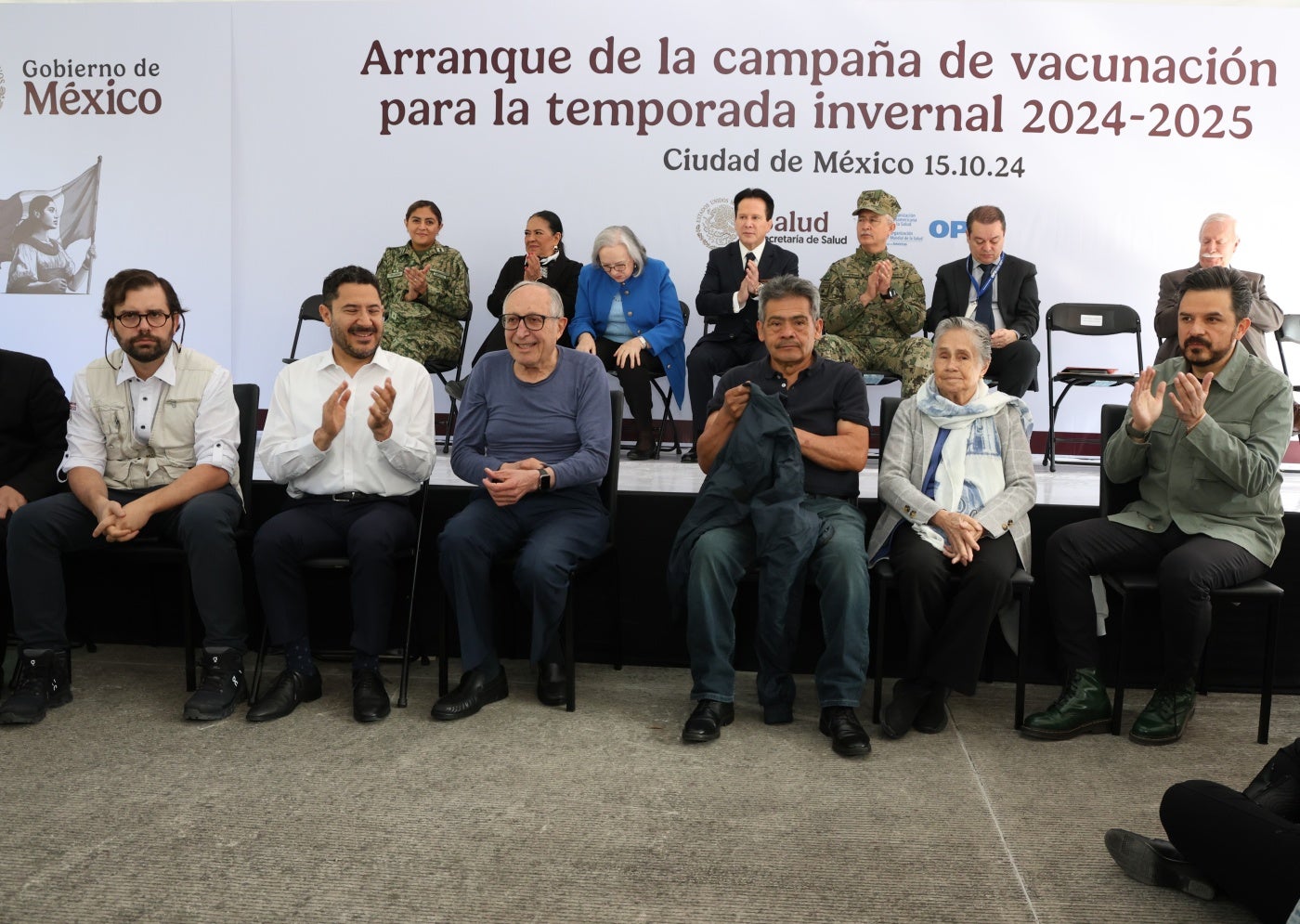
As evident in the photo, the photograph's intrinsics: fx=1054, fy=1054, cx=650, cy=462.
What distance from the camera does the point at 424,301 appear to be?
523cm

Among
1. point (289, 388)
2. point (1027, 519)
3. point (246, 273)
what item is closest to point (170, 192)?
point (246, 273)

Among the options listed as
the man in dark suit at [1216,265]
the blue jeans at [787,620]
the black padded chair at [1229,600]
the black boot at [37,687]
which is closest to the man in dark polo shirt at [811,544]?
the blue jeans at [787,620]

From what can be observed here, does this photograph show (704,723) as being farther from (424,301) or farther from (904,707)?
(424,301)

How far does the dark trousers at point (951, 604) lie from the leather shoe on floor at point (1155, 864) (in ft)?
2.53

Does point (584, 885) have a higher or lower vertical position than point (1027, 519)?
lower

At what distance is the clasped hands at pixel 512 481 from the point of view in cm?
283

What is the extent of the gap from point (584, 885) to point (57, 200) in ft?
19.3

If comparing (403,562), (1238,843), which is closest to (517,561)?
(403,562)

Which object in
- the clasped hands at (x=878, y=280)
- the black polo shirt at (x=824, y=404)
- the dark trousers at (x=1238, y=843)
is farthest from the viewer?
the clasped hands at (x=878, y=280)

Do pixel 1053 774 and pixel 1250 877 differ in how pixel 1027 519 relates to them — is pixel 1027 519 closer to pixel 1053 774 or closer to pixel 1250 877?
pixel 1053 774

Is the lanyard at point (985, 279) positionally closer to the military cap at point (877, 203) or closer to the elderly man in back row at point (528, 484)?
the military cap at point (877, 203)

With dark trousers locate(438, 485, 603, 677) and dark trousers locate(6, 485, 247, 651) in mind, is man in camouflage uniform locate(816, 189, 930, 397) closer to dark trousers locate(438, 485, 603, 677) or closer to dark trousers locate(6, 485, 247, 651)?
dark trousers locate(438, 485, 603, 677)

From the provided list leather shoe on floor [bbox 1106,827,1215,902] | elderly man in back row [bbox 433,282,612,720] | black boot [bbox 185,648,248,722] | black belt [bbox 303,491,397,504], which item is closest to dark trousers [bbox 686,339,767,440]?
elderly man in back row [bbox 433,282,612,720]

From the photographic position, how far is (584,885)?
184 centimetres
